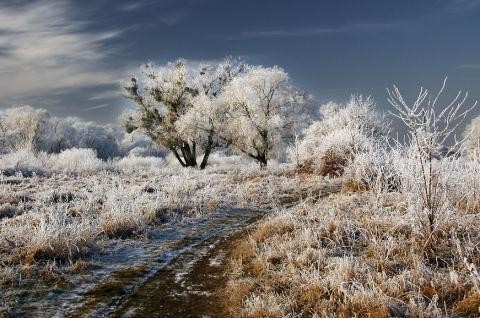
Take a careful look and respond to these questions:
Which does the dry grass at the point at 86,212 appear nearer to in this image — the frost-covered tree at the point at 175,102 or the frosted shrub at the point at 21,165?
the frosted shrub at the point at 21,165

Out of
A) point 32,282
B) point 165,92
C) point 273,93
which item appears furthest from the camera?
point 165,92

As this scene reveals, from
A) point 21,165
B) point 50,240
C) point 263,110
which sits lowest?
point 50,240

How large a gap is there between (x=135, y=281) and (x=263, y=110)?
97.2 ft

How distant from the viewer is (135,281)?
26.1 feet

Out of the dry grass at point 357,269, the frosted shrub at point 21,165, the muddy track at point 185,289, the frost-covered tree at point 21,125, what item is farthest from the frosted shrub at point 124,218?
the frost-covered tree at point 21,125

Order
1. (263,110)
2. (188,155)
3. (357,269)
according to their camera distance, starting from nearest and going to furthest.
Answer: (357,269) < (263,110) < (188,155)

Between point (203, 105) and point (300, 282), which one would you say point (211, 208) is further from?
point (203, 105)

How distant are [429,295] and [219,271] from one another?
347 cm

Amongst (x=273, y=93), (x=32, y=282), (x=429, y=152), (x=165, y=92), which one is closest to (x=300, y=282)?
(x=429, y=152)

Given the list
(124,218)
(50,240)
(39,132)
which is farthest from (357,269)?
(39,132)

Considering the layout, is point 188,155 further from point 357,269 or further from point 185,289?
point 357,269

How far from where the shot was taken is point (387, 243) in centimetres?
790

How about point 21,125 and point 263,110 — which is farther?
point 21,125

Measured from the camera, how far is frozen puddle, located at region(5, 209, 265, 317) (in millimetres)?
6669
